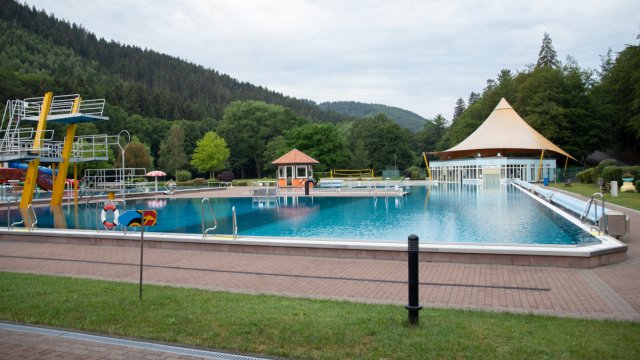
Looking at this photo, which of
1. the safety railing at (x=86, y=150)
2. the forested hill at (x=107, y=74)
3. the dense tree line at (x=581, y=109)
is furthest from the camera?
the forested hill at (x=107, y=74)

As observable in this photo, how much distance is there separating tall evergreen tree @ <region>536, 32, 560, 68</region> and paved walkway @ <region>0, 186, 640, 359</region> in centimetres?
6132

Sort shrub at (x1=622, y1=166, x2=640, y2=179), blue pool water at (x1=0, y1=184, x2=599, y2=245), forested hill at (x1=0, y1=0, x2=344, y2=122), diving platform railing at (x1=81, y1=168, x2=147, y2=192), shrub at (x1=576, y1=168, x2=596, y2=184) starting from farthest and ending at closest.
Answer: forested hill at (x1=0, y1=0, x2=344, y2=122) → shrub at (x1=576, y1=168, x2=596, y2=184) → shrub at (x1=622, y1=166, x2=640, y2=179) → diving platform railing at (x1=81, y1=168, x2=147, y2=192) → blue pool water at (x1=0, y1=184, x2=599, y2=245)

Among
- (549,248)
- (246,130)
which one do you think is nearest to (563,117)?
(246,130)

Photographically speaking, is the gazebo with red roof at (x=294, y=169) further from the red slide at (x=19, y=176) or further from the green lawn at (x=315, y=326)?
the green lawn at (x=315, y=326)

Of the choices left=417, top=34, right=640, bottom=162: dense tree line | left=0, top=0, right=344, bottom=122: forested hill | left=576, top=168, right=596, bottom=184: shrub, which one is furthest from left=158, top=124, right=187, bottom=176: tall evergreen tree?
left=576, top=168, right=596, bottom=184: shrub

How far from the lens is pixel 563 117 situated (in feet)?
147

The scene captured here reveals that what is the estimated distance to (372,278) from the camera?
6.84 meters

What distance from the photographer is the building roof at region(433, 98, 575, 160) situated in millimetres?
40000

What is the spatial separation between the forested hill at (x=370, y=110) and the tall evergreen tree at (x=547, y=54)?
64.1 meters

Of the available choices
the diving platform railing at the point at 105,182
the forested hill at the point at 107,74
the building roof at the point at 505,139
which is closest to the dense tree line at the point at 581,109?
the building roof at the point at 505,139

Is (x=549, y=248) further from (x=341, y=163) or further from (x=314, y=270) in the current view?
(x=341, y=163)

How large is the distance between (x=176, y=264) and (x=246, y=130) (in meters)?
56.0

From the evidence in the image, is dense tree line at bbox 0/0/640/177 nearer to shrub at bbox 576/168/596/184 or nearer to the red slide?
shrub at bbox 576/168/596/184

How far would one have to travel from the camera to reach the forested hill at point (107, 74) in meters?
62.2
